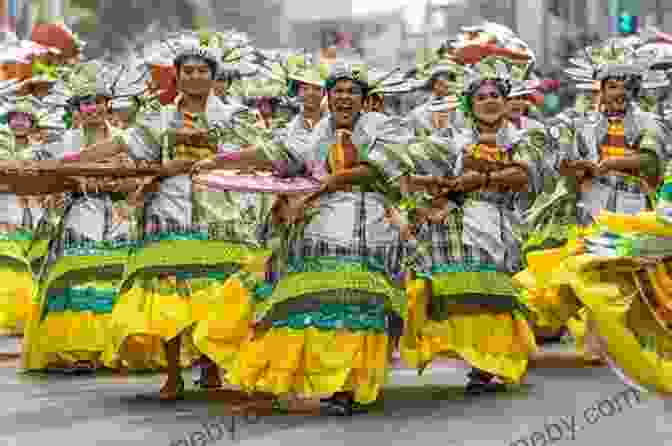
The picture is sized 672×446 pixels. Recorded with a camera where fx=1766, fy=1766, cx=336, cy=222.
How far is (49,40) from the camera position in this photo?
17.8 metres

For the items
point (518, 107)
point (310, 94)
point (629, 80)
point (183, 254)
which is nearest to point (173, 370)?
point (183, 254)

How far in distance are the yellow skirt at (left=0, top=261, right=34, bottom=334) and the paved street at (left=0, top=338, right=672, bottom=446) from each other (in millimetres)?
3623

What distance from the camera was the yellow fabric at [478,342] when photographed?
420 inches

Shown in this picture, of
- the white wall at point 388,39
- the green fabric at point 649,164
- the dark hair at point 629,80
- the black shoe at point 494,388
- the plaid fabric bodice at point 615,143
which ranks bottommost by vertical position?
the white wall at point 388,39

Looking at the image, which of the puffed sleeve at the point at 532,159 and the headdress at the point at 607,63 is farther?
the headdress at the point at 607,63

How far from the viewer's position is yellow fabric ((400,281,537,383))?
35.0 ft

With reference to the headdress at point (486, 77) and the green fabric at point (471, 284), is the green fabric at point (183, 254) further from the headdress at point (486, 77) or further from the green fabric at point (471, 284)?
the headdress at point (486, 77)

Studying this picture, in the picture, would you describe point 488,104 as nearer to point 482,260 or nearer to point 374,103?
point 374,103

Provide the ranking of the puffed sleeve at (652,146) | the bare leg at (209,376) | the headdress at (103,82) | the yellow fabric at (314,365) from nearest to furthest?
the yellow fabric at (314,365), the bare leg at (209,376), the headdress at (103,82), the puffed sleeve at (652,146)

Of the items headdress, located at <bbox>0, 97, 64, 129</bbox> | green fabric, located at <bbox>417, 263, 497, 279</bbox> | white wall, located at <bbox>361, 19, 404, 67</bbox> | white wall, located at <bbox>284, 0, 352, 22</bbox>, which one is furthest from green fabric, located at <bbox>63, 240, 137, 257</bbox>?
white wall, located at <bbox>284, 0, 352, 22</bbox>

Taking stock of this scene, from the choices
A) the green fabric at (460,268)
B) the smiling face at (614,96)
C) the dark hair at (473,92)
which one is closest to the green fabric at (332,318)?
the green fabric at (460,268)

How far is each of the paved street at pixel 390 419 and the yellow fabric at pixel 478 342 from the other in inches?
8.2

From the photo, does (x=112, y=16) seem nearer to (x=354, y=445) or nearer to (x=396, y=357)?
(x=396, y=357)

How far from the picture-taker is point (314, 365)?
938 cm
